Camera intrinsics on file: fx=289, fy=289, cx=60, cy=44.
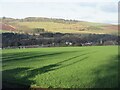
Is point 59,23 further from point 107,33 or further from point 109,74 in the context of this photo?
point 109,74

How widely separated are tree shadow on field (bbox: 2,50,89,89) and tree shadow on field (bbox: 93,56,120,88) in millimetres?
618

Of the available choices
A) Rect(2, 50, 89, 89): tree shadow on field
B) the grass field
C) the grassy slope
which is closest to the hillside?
the grassy slope

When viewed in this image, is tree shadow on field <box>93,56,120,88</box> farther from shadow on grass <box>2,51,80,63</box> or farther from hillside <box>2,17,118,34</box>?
shadow on grass <box>2,51,80,63</box>

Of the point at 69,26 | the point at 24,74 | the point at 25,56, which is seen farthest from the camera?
the point at 69,26

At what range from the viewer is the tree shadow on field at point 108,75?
6.94m

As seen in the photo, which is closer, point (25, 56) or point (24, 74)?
point (24, 74)

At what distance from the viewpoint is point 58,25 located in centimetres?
847

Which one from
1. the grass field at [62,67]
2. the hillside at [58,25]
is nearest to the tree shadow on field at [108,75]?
the grass field at [62,67]

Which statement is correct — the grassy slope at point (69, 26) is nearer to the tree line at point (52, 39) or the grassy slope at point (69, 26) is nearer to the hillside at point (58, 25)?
the hillside at point (58, 25)

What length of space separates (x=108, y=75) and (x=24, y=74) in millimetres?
2108

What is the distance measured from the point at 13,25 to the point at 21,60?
3.96ft

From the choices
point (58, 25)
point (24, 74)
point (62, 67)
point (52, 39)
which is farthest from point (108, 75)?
point (58, 25)

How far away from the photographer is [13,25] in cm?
841

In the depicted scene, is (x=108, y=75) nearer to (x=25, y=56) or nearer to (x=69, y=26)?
(x=69, y=26)
